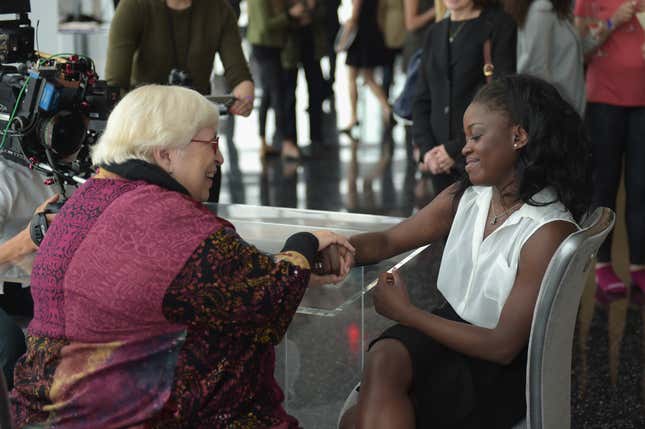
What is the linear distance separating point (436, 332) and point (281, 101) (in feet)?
17.7

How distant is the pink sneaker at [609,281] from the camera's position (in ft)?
13.6

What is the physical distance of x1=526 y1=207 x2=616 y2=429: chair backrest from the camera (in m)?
1.67

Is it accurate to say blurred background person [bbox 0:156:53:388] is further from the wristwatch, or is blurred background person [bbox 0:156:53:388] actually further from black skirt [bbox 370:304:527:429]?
black skirt [bbox 370:304:527:429]

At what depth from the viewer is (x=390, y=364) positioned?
1.96 meters

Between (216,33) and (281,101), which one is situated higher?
(216,33)

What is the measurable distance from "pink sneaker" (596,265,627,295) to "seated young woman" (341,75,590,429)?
221cm

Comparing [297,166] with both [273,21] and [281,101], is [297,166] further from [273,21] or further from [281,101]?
[273,21]

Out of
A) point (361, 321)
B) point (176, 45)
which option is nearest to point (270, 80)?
point (176, 45)

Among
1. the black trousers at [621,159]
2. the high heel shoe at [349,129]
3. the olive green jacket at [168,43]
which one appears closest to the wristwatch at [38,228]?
the olive green jacket at [168,43]

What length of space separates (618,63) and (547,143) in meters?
2.20

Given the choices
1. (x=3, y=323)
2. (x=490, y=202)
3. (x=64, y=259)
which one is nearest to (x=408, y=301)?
(x=490, y=202)

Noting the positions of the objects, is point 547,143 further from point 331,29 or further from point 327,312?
point 331,29

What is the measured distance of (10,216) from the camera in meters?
2.50

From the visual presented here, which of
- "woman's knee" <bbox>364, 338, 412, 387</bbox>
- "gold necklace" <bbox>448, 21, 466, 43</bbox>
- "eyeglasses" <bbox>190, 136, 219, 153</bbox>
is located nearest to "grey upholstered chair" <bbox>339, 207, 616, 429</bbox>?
"woman's knee" <bbox>364, 338, 412, 387</bbox>
